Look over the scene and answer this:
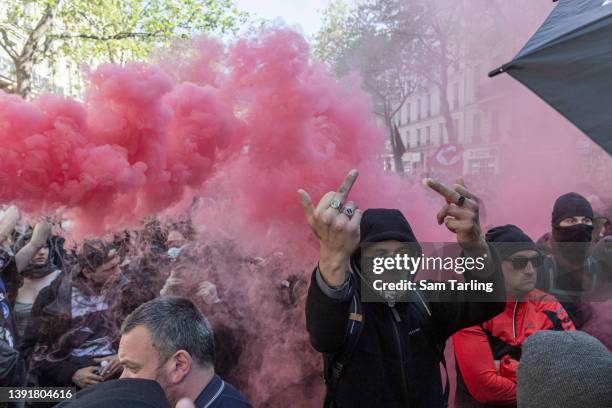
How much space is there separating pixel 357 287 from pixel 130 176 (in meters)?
1.52

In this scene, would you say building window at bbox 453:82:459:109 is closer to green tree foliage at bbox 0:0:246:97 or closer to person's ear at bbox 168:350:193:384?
person's ear at bbox 168:350:193:384

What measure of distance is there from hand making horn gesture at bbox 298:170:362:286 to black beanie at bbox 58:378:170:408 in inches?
25.7

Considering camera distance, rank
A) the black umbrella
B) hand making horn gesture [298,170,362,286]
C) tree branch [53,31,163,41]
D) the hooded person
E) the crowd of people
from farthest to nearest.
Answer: tree branch [53,31,163,41], the black umbrella, hand making horn gesture [298,170,362,286], the crowd of people, the hooded person

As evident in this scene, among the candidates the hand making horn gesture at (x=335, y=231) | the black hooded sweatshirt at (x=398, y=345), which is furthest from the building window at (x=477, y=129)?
the hand making horn gesture at (x=335, y=231)

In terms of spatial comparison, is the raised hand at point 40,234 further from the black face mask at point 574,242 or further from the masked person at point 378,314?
the black face mask at point 574,242

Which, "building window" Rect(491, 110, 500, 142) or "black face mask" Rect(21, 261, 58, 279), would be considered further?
"building window" Rect(491, 110, 500, 142)

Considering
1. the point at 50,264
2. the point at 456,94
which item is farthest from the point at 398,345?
the point at 456,94

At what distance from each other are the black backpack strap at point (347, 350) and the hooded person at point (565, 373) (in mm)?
695

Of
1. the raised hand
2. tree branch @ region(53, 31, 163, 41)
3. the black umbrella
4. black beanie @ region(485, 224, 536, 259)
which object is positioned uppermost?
tree branch @ region(53, 31, 163, 41)

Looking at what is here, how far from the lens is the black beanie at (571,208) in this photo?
123 inches

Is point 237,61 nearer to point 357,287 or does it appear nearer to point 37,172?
point 37,172

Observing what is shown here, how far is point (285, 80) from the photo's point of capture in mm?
3215

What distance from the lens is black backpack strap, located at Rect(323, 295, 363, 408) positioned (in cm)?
177

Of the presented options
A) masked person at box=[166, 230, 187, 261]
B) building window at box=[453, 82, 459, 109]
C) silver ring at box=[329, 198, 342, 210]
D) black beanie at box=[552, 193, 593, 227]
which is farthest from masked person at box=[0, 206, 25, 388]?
building window at box=[453, 82, 459, 109]
